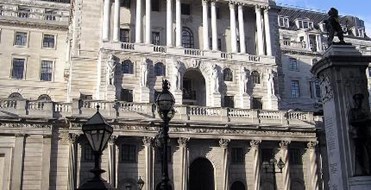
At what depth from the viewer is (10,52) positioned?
55719mm

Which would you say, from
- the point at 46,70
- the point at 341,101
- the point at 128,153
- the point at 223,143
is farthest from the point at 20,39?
the point at 341,101

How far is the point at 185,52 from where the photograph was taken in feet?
160

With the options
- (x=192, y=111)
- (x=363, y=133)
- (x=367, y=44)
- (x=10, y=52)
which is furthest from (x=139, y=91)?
(x=367, y=44)

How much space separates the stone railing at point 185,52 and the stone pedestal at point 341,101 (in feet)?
109

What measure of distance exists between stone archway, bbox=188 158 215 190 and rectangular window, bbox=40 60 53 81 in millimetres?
25611

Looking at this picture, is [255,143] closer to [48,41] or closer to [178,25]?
[178,25]

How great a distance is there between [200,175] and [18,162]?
15380 millimetres

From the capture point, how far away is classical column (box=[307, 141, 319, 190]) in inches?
1610

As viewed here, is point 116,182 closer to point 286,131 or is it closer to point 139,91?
point 139,91

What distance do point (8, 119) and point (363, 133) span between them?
27.3 metres

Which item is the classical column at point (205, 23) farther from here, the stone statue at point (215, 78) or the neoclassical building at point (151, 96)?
the stone statue at point (215, 78)

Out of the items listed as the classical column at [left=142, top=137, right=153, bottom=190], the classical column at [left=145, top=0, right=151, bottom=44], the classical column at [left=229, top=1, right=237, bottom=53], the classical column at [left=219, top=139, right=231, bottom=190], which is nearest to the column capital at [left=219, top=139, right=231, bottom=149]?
the classical column at [left=219, top=139, right=231, bottom=190]

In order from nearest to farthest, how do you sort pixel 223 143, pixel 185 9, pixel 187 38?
pixel 223 143
pixel 187 38
pixel 185 9

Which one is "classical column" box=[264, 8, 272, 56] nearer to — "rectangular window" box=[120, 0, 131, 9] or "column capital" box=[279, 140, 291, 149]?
"column capital" box=[279, 140, 291, 149]
